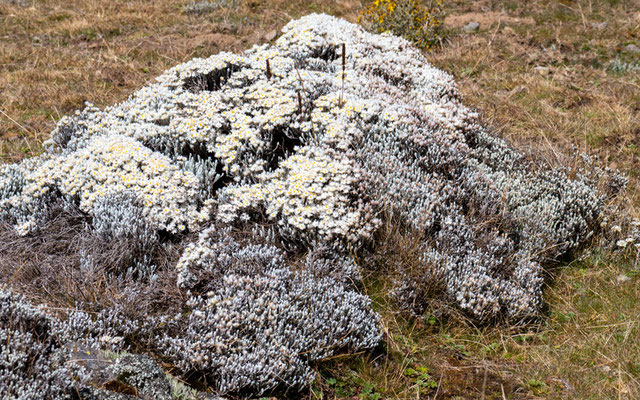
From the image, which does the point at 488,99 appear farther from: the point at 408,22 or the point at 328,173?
the point at 328,173

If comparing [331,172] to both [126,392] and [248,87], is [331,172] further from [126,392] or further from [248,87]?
[126,392]

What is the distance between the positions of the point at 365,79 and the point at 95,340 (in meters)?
3.83

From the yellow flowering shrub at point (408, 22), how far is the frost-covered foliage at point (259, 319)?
6158 mm

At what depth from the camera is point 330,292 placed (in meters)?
3.75

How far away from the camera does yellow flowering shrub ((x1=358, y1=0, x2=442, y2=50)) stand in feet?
29.5

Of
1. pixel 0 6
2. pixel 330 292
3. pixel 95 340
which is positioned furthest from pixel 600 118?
pixel 0 6

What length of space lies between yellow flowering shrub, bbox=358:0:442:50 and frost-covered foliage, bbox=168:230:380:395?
6158 millimetres

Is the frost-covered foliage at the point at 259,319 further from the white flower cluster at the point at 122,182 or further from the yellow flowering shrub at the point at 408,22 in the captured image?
the yellow flowering shrub at the point at 408,22

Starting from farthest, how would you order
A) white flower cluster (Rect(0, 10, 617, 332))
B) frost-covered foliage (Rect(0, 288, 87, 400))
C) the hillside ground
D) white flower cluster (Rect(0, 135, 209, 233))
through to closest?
white flower cluster (Rect(0, 135, 209, 233)), white flower cluster (Rect(0, 10, 617, 332)), the hillside ground, frost-covered foliage (Rect(0, 288, 87, 400))

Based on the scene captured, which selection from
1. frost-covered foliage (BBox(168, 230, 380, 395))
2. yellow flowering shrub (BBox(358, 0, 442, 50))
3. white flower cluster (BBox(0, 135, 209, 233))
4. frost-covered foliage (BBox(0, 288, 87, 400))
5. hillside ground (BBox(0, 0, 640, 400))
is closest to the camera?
frost-covered foliage (BBox(0, 288, 87, 400))

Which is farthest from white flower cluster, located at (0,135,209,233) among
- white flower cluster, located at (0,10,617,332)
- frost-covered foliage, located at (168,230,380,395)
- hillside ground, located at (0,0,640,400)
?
hillside ground, located at (0,0,640,400)

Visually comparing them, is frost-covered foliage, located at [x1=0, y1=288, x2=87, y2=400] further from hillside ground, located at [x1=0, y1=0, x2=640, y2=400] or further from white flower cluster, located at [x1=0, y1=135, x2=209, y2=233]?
hillside ground, located at [x1=0, y1=0, x2=640, y2=400]

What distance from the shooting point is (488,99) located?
23.9 feet

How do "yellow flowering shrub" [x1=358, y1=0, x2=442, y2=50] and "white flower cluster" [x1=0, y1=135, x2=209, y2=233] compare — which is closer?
"white flower cluster" [x1=0, y1=135, x2=209, y2=233]
